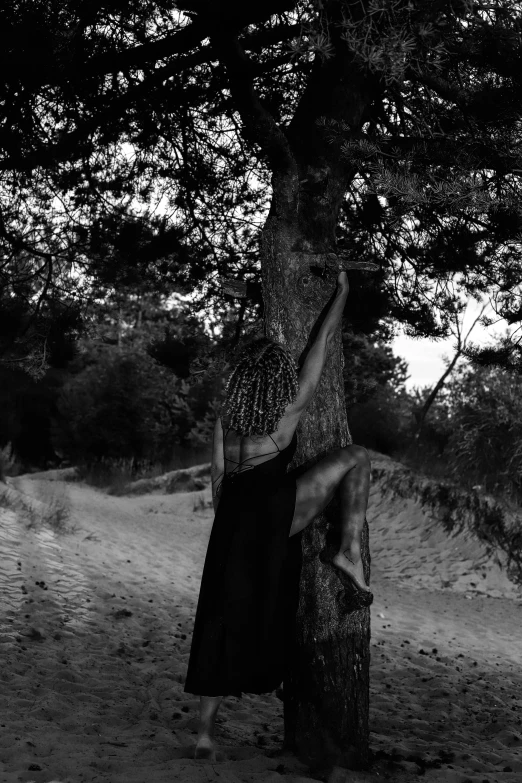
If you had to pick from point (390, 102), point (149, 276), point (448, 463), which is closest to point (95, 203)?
point (149, 276)

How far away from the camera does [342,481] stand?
3.73 metres

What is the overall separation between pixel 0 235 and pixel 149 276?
1.41 m

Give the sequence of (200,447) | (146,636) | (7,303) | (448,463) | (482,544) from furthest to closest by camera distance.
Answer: (200,447) < (448,463) < (482,544) < (7,303) < (146,636)

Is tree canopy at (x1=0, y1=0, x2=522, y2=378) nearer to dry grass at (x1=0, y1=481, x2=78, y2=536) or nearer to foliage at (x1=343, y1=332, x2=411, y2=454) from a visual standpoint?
dry grass at (x1=0, y1=481, x2=78, y2=536)

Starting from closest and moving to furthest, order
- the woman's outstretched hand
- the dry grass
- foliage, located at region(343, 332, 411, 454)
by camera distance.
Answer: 1. the woman's outstretched hand
2. the dry grass
3. foliage, located at region(343, 332, 411, 454)

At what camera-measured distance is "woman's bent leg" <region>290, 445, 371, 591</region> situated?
12.0 feet

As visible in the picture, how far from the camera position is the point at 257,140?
4316 millimetres

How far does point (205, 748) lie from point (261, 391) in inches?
65.7

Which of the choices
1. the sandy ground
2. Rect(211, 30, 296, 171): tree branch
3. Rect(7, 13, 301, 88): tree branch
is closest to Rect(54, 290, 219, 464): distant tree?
the sandy ground

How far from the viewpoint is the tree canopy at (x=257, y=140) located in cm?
382

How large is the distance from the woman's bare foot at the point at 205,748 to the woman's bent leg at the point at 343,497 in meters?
1.00

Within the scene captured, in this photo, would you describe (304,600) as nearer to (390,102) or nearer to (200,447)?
(390,102)

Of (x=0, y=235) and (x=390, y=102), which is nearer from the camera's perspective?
(x=390, y=102)

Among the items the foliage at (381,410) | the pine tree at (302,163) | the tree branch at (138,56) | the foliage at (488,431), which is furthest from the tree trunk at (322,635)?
the foliage at (381,410)
